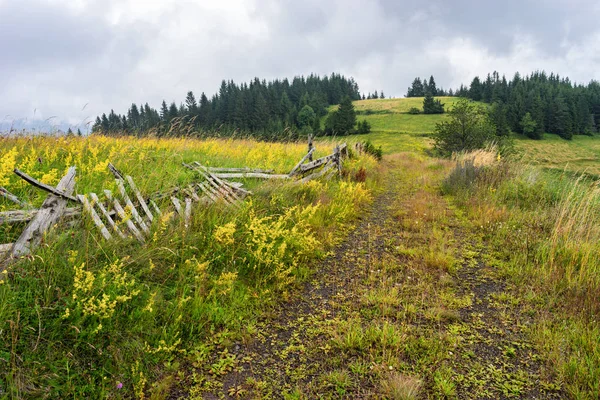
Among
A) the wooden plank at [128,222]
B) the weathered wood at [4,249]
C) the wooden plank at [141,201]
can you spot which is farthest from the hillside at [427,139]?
the weathered wood at [4,249]

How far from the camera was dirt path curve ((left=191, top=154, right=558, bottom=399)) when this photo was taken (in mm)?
2666

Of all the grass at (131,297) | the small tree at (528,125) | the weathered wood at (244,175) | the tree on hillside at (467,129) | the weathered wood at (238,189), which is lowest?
the grass at (131,297)

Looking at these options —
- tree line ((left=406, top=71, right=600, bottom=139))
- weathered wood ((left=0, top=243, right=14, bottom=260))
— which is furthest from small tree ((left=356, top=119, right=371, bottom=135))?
weathered wood ((left=0, top=243, right=14, bottom=260))

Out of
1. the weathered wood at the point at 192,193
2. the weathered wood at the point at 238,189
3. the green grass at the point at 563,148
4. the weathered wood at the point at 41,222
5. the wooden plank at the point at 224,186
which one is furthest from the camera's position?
the green grass at the point at 563,148

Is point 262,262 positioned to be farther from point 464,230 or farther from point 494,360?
point 464,230

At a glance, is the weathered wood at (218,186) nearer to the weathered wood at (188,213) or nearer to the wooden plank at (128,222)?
the weathered wood at (188,213)

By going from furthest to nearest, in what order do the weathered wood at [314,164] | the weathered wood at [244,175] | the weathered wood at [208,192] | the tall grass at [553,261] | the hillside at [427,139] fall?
the hillside at [427,139] < the weathered wood at [314,164] < the weathered wood at [244,175] < the weathered wood at [208,192] < the tall grass at [553,261]

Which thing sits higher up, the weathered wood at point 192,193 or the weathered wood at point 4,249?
the weathered wood at point 192,193

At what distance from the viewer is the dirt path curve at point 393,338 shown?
2666 mm

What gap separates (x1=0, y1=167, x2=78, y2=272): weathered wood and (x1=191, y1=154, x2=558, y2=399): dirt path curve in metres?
2.22

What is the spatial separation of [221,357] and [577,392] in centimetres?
312

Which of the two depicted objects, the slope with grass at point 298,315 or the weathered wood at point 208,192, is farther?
the weathered wood at point 208,192

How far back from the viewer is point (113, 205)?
4398mm

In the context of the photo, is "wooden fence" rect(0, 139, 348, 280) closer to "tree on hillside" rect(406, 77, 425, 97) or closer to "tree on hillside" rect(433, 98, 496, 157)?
"tree on hillside" rect(433, 98, 496, 157)
